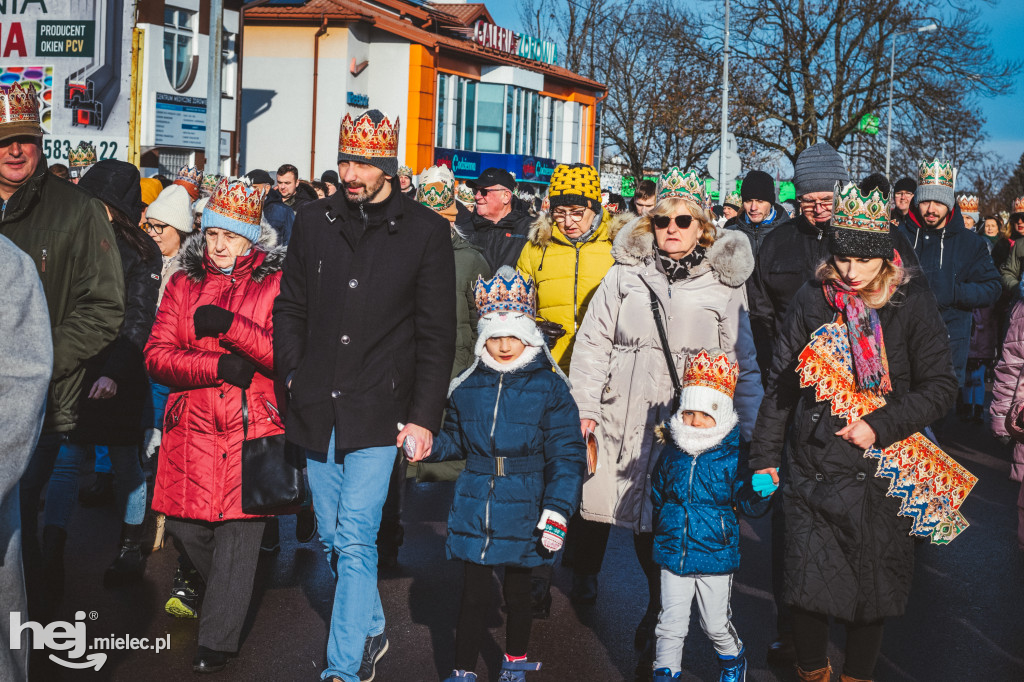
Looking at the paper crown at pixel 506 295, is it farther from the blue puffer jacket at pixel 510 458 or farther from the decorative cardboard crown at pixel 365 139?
the decorative cardboard crown at pixel 365 139

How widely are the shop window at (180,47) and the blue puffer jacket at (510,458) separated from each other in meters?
25.3

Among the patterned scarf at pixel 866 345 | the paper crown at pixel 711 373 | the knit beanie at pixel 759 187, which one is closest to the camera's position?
the patterned scarf at pixel 866 345

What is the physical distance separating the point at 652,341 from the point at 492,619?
1.65 meters

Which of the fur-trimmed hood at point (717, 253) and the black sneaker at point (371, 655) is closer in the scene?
the black sneaker at point (371, 655)

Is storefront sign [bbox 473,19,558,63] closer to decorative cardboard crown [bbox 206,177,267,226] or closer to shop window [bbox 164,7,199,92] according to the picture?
shop window [bbox 164,7,199,92]

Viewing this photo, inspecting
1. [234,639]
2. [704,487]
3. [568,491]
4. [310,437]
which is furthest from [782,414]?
[234,639]

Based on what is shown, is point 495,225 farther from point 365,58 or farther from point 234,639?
point 365,58

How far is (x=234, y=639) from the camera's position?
5355 mm

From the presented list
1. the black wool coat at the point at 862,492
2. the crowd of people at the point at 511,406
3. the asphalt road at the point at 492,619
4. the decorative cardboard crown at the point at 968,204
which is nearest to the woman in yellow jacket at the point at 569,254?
the crowd of people at the point at 511,406

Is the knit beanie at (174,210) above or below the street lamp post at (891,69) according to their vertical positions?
below

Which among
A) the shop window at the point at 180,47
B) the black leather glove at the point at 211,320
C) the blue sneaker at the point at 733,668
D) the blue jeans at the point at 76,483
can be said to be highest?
the shop window at the point at 180,47

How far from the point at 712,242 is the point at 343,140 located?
1814mm

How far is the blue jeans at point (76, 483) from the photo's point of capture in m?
6.09

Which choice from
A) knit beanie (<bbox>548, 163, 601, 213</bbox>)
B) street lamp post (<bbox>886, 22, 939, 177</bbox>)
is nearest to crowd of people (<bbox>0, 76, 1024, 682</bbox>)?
knit beanie (<bbox>548, 163, 601, 213</bbox>)
